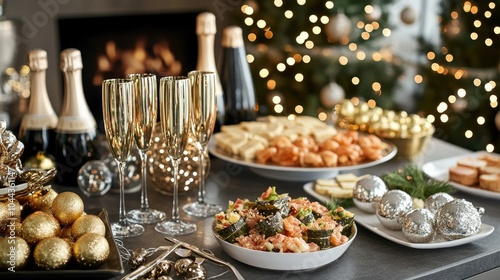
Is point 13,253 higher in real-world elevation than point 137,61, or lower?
lower

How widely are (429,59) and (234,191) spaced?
2.32m

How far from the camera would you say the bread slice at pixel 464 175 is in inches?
59.4

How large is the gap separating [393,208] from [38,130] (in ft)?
2.72

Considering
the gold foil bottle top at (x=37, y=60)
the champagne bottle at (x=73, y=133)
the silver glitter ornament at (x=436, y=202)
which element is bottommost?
the silver glitter ornament at (x=436, y=202)

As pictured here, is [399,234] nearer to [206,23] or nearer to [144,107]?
[144,107]

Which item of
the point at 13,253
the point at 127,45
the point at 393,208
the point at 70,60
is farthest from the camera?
the point at 127,45

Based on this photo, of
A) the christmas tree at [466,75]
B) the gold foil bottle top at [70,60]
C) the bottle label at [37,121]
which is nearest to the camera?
the gold foil bottle top at [70,60]

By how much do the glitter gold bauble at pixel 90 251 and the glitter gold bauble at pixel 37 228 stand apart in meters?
0.06

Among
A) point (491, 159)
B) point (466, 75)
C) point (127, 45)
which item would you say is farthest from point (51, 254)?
point (127, 45)

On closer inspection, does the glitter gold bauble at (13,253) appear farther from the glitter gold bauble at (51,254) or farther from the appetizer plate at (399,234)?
the appetizer plate at (399,234)

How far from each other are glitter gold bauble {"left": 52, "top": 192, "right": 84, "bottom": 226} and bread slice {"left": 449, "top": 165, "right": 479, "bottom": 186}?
0.88 meters

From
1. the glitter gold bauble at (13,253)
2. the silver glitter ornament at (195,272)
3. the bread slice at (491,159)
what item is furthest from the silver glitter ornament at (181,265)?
the bread slice at (491,159)

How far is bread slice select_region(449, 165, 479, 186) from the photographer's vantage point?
4.95 ft

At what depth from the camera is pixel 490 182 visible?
147 cm
